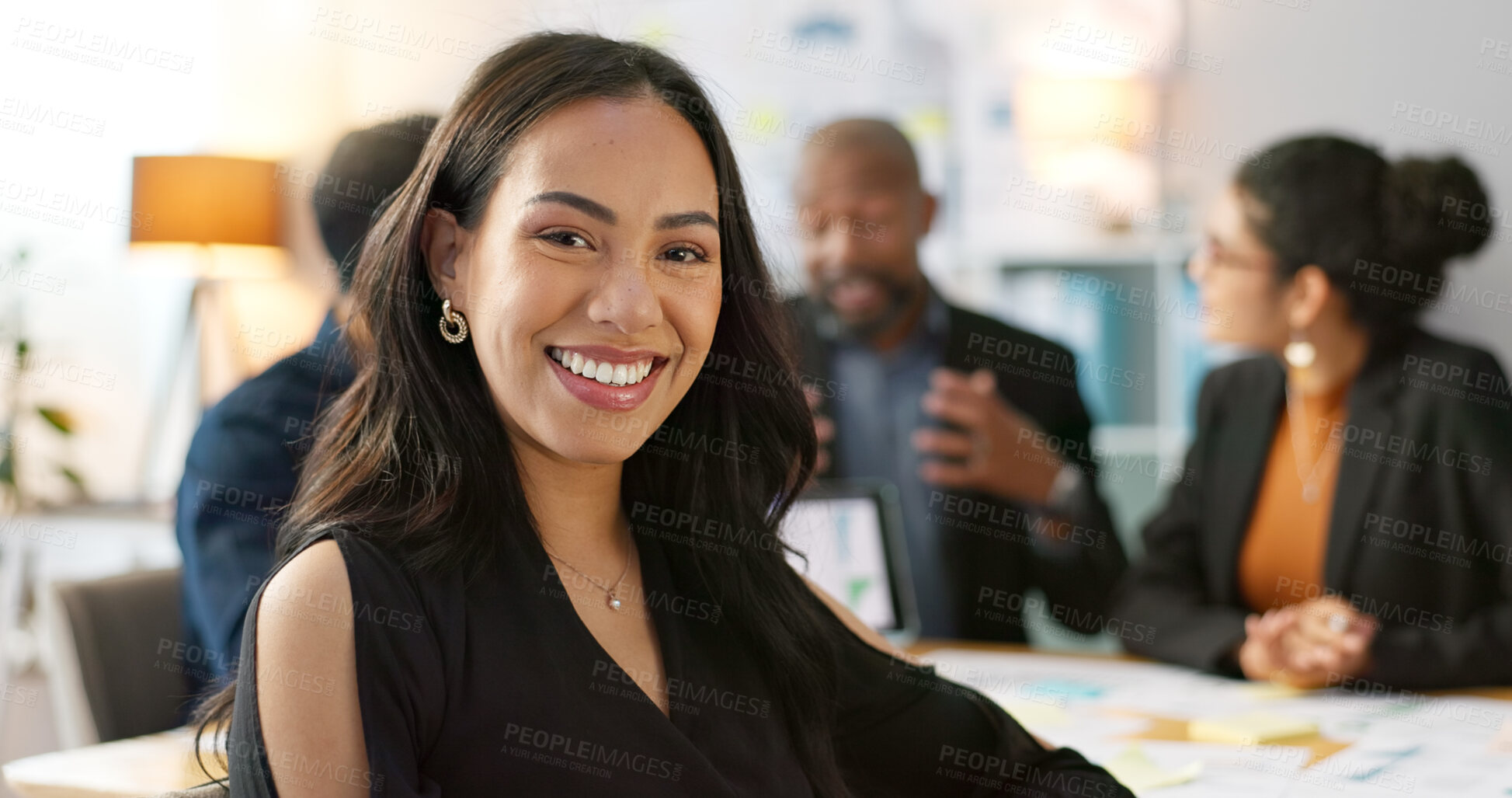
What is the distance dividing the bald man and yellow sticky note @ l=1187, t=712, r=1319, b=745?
0.85 m

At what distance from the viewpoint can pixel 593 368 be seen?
1193 millimetres

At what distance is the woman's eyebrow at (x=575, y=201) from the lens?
117cm

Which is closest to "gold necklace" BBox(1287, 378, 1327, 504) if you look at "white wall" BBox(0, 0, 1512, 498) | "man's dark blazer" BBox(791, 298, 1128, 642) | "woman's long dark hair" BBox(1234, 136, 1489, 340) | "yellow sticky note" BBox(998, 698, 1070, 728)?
"woman's long dark hair" BBox(1234, 136, 1489, 340)

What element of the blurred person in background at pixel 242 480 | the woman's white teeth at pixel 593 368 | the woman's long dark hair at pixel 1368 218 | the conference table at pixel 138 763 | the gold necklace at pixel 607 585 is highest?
the woman's long dark hair at pixel 1368 218

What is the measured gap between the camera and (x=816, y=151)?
3031 mm

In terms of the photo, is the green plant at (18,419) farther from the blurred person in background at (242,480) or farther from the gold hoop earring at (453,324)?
the gold hoop earring at (453,324)

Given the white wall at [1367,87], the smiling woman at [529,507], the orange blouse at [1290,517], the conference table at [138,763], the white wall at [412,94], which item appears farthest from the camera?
the white wall at [412,94]

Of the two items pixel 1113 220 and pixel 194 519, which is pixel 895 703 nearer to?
pixel 194 519

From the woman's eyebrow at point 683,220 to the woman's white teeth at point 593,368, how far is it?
143 millimetres

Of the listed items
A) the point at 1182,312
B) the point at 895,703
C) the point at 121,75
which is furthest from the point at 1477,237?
the point at 121,75

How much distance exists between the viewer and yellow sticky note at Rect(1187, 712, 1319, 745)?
1877 mm

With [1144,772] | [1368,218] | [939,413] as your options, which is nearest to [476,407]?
[1144,772]

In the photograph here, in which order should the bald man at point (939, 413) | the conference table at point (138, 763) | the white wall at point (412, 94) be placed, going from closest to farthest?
1. the conference table at point (138, 763)
2. the bald man at point (939, 413)
3. the white wall at point (412, 94)

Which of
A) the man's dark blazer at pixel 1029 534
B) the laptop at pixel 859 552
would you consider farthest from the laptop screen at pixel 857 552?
the man's dark blazer at pixel 1029 534
